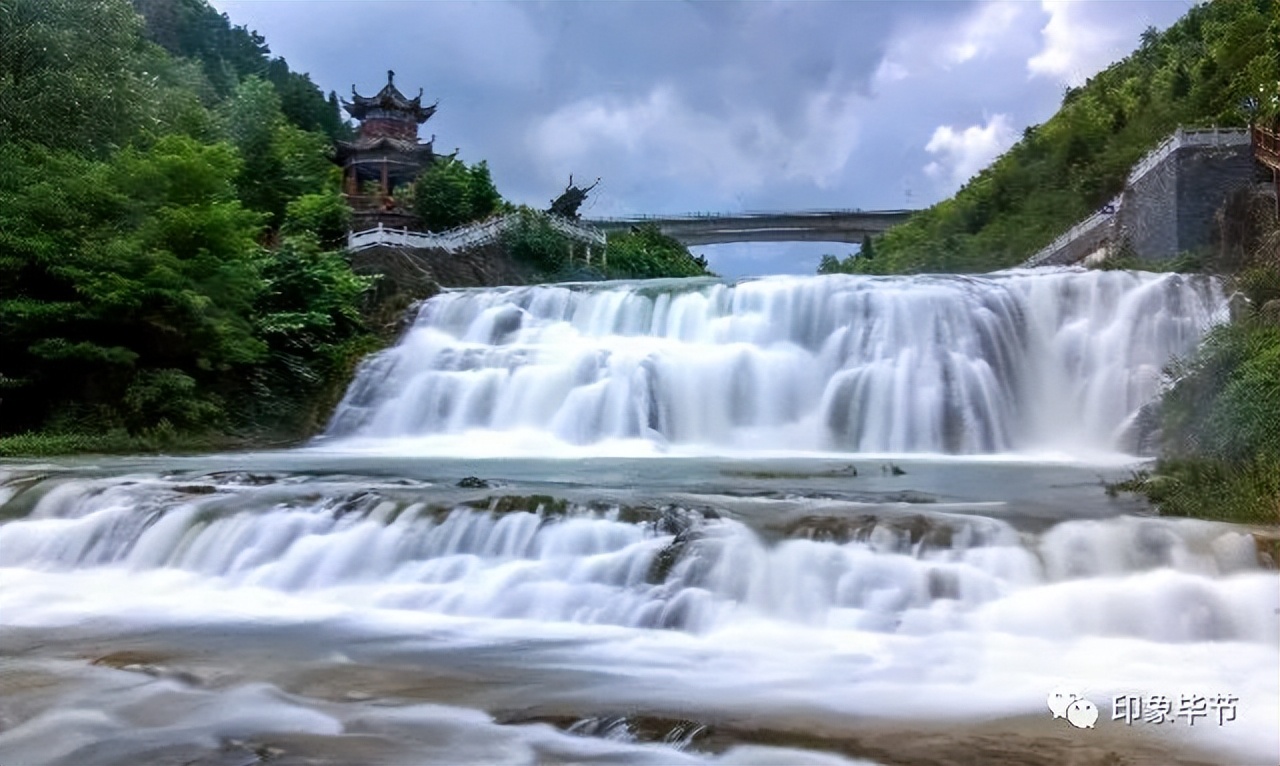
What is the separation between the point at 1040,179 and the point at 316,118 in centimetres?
2989

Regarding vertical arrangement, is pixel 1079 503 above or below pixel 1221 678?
above

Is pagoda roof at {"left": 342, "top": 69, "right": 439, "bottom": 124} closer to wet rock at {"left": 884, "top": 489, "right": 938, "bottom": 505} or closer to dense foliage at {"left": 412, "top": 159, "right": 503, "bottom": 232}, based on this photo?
dense foliage at {"left": 412, "top": 159, "right": 503, "bottom": 232}

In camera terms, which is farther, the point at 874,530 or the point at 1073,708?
the point at 874,530

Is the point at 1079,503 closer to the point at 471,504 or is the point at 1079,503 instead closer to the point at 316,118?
the point at 471,504

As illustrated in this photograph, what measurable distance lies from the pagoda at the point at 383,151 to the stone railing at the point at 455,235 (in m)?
3.02

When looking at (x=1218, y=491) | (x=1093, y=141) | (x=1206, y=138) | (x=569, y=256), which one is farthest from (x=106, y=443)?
(x=1093, y=141)

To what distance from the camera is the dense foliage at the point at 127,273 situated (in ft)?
53.7

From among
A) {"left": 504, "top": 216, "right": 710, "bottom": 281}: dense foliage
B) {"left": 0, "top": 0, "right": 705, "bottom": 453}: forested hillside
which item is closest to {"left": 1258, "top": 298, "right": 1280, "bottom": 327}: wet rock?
{"left": 0, "top": 0, "right": 705, "bottom": 453}: forested hillside

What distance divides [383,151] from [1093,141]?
78.7 feet

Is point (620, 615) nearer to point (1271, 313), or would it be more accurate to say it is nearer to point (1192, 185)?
point (1271, 313)

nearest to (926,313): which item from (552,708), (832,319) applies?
(832,319)

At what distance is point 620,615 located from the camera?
23.5ft

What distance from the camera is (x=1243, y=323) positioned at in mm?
12617

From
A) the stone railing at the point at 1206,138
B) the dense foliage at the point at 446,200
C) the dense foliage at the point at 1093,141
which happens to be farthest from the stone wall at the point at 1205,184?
the dense foliage at the point at 446,200
